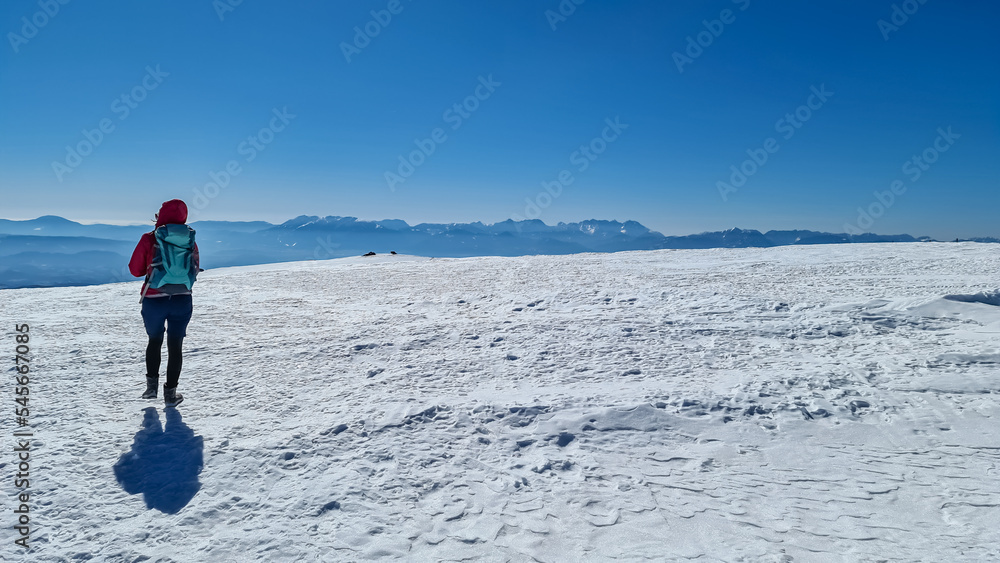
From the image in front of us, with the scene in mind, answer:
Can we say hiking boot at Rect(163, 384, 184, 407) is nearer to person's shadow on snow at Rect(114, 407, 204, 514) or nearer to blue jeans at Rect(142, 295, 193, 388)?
blue jeans at Rect(142, 295, 193, 388)

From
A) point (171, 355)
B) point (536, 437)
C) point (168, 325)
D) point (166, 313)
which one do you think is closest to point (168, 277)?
point (166, 313)

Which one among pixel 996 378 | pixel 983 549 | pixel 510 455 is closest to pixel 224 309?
pixel 510 455

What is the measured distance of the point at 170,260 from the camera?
5.16 meters

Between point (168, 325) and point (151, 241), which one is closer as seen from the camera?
point (151, 241)

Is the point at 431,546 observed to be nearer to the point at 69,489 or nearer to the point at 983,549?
the point at 69,489

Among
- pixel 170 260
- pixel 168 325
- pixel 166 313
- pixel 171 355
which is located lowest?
pixel 171 355

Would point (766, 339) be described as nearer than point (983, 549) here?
No

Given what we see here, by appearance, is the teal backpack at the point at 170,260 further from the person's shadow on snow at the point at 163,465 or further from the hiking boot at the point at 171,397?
the person's shadow on snow at the point at 163,465

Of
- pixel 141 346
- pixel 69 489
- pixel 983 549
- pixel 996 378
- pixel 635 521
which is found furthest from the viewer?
pixel 141 346

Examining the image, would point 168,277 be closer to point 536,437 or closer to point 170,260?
point 170,260

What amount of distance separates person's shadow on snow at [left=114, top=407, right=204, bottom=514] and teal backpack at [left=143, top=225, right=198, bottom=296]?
58.6 inches

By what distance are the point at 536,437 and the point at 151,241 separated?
15.4ft

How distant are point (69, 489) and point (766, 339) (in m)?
9.13

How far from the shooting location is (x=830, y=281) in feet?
42.0
